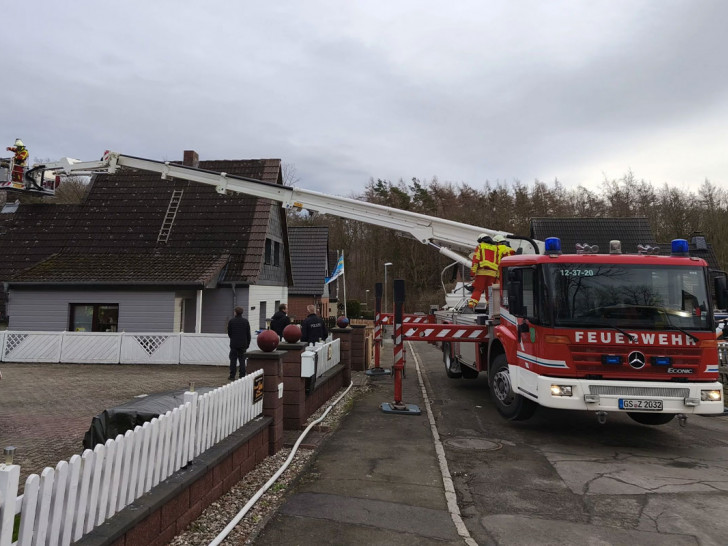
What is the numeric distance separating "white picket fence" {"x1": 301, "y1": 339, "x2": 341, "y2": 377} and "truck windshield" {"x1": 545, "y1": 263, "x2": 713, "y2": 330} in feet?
11.7

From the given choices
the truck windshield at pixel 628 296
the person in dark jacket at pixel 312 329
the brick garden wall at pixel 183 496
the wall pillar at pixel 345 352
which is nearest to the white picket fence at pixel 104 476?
the brick garden wall at pixel 183 496

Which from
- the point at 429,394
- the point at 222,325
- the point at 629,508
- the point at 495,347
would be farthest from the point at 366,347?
the point at 629,508

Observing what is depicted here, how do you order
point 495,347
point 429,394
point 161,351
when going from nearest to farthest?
point 495,347 < point 429,394 < point 161,351

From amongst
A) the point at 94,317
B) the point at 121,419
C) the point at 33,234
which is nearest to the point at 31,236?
the point at 33,234

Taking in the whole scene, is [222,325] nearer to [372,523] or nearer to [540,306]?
[540,306]

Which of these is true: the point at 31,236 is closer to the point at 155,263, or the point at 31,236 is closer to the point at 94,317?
the point at 94,317

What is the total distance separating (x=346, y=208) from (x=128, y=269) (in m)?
8.20

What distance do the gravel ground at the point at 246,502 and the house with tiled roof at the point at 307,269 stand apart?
2222 cm

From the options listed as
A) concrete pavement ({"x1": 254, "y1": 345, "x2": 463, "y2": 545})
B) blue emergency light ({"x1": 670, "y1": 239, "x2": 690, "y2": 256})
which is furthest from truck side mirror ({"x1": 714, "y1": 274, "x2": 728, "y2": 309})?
concrete pavement ({"x1": 254, "y1": 345, "x2": 463, "y2": 545})

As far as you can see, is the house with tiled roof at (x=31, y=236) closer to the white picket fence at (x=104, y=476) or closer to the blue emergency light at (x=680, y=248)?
A: the white picket fence at (x=104, y=476)

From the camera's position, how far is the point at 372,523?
155 inches

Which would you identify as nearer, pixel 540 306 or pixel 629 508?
pixel 629 508

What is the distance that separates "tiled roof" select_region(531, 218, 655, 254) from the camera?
80.6 feet

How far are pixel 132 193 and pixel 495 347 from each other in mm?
16368
